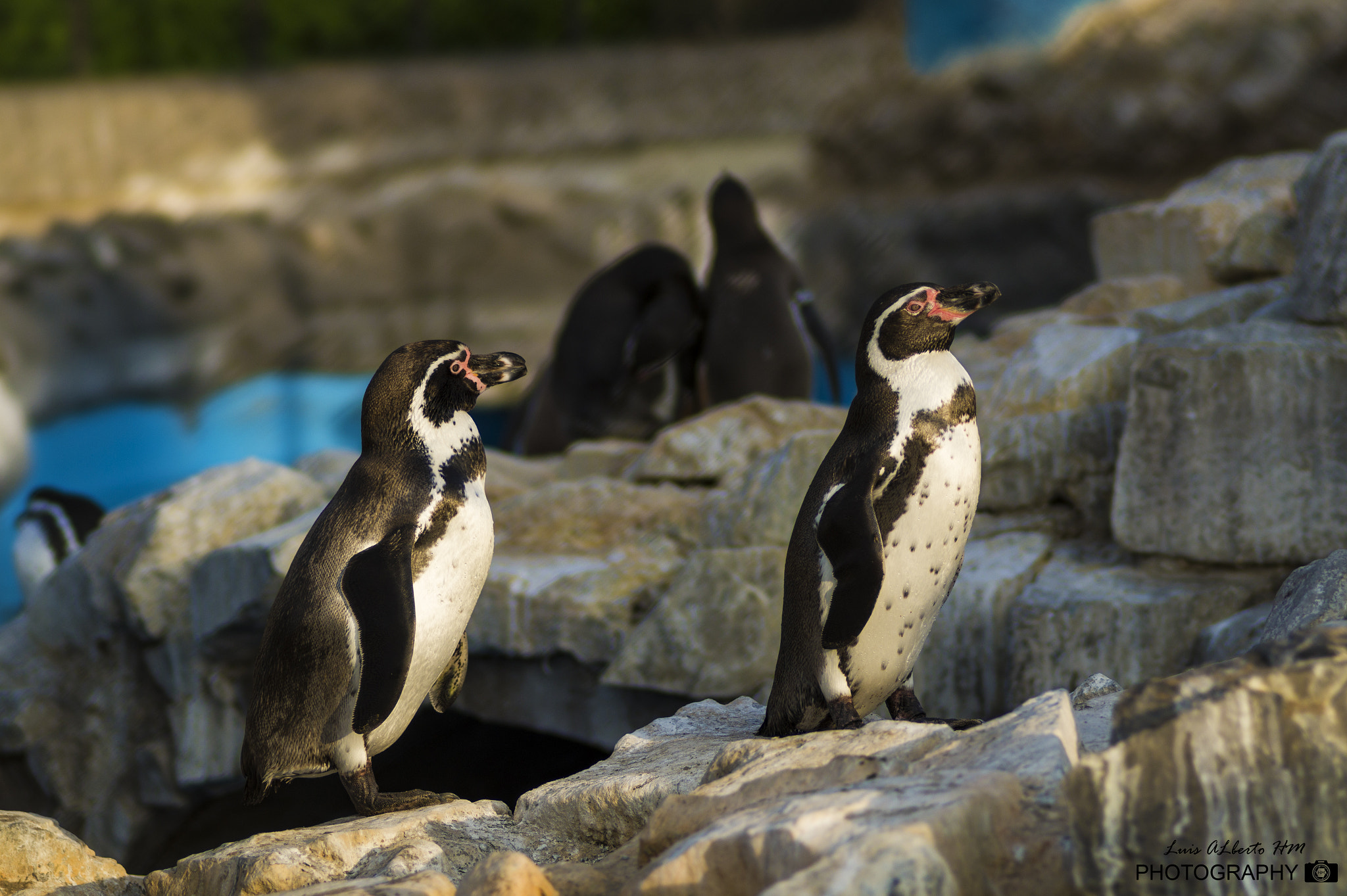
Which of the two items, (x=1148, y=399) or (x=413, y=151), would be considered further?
(x=413, y=151)

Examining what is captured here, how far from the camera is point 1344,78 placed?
10812mm

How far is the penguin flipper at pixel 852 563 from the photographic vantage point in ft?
7.21

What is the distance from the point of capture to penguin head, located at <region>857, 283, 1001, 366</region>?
229 cm

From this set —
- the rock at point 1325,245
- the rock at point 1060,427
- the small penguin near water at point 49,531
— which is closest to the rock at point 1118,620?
the rock at point 1060,427

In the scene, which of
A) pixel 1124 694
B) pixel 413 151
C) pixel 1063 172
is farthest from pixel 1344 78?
pixel 1124 694

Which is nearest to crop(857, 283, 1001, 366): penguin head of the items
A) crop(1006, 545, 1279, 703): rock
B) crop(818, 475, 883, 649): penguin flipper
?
crop(818, 475, 883, 649): penguin flipper

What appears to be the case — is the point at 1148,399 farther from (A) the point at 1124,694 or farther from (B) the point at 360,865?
(B) the point at 360,865

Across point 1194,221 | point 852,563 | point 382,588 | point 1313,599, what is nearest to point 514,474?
point 382,588

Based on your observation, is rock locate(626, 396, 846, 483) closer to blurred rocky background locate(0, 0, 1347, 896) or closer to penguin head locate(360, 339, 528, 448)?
blurred rocky background locate(0, 0, 1347, 896)

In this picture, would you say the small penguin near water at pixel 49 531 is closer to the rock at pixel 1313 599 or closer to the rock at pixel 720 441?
the rock at pixel 720 441

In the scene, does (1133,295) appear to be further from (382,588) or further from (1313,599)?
(382,588)

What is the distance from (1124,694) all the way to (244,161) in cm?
1167

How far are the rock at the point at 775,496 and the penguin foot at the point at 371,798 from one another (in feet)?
4.60

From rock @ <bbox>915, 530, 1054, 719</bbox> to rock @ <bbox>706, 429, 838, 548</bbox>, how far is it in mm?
510
